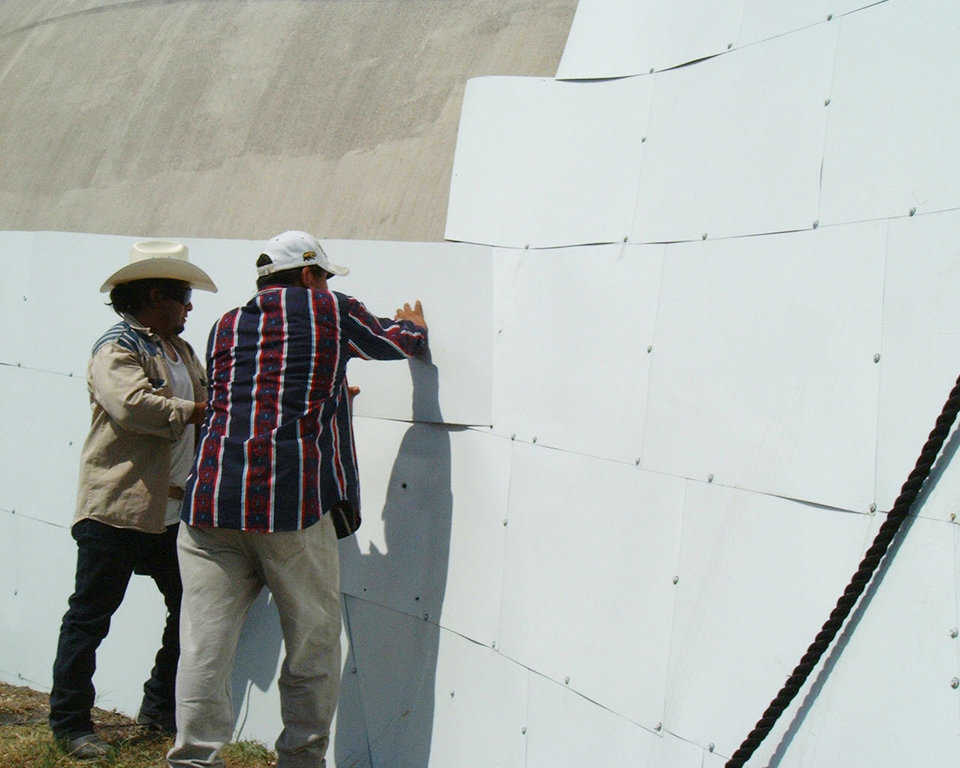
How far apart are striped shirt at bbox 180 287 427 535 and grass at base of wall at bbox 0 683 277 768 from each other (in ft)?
2.63

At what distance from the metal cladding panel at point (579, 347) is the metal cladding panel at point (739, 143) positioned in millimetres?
110

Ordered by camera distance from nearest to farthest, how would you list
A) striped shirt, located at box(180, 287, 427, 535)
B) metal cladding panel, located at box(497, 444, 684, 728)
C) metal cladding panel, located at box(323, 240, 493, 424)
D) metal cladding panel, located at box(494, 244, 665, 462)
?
metal cladding panel, located at box(497, 444, 684, 728) < metal cladding panel, located at box(494, 244, 665, 462) < striped shirt, located at box(180, 287, 427, 535) < metal cladding panel, located at box(323, 240, 493, 424)

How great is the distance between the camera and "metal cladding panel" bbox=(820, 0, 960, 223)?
2027 mm

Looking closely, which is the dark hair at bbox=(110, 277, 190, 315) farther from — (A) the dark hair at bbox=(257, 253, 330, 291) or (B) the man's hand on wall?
(B) the man's hand on wall

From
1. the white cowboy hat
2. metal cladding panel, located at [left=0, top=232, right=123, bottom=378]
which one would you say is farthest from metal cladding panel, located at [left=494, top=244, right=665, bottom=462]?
metal cladding panel, located at [left=0, top=232, right=123, bottom=378]

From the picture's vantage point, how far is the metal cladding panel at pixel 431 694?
108 inches

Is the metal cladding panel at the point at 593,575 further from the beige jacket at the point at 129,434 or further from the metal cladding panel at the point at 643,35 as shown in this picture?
the beige jacket at the point at 129,434

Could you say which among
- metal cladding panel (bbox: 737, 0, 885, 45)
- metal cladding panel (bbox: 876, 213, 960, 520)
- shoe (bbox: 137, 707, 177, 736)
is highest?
Answer: metal cladding panel (bbox: 737, 0, 885, 45)

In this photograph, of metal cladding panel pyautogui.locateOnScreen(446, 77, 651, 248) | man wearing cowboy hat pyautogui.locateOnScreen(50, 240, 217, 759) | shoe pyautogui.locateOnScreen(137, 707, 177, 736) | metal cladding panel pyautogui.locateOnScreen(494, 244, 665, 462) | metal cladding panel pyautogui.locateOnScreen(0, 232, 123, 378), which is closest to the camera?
metal cladding panel pyautogui.locateOnScreen(494, 244, 665, 462)

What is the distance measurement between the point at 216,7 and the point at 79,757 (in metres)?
2.89

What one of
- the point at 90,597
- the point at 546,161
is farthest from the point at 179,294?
the point at 546,161

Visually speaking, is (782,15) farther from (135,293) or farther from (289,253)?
(135,293)

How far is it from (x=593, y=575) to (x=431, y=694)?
2.14 ft

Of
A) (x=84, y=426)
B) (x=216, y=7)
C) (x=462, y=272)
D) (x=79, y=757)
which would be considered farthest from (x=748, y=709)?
(x=216, y=7)
